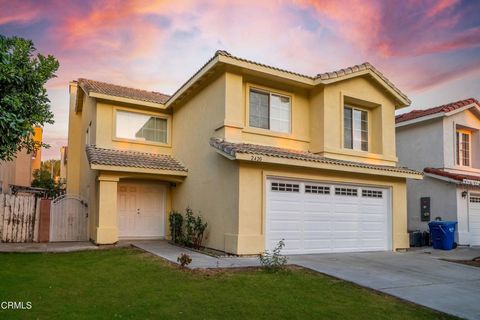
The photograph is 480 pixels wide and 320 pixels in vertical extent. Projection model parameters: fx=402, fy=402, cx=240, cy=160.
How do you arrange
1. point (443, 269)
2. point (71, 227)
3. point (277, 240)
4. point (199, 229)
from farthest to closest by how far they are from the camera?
1. point (71, 227)
2. point (199, 229)
3. point (277, 240)
4. point (443, 269)

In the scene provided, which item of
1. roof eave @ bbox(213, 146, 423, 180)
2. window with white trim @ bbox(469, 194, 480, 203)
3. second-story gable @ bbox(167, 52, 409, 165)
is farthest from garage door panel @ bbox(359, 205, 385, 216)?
window with white trim @ bbox(469, 194, 480, 203)

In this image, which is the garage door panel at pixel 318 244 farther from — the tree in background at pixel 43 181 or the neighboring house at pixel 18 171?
the tree in background at pixel 43 181

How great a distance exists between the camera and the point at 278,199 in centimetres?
1255

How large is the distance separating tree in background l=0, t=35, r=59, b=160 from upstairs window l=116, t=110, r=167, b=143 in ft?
27.7

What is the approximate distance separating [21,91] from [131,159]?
7714 millimetres

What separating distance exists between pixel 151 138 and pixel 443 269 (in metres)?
11.9

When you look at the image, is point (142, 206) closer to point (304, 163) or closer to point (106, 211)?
point (106, 211)

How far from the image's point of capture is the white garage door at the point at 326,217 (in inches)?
493

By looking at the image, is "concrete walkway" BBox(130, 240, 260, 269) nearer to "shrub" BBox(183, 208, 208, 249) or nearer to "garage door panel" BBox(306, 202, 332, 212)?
"shrub" BBox(183, 208, 208, 249)

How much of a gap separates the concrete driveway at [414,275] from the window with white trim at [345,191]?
207 centimetres

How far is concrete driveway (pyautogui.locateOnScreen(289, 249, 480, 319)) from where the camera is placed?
25.3 ft

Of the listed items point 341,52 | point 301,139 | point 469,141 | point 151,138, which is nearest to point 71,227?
point 151,138

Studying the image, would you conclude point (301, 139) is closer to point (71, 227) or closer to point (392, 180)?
point (392, 180)

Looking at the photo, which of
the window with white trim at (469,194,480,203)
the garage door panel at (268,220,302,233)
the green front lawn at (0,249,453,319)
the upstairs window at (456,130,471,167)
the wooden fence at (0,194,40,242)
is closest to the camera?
the green front lawn at (0,249,453,319)
